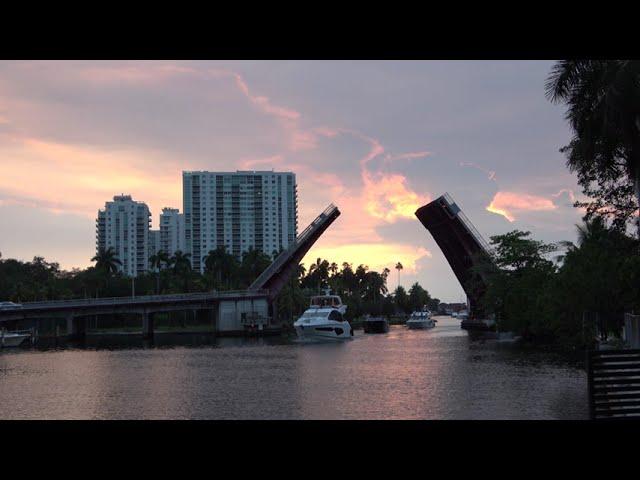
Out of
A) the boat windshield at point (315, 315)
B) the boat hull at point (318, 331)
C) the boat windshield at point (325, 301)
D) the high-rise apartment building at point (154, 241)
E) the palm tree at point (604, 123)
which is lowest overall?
the boat hull at point (318, 331)

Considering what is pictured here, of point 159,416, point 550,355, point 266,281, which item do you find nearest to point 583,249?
point 550,355

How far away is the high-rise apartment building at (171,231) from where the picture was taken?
6850 inches

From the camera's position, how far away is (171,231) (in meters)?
175

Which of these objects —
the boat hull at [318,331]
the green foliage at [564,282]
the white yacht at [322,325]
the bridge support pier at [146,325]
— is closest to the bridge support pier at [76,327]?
the bridge support pier at [146,325]

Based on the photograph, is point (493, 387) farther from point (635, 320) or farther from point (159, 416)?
point (159, 416)

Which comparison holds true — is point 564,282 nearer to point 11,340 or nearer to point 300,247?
point 300,247

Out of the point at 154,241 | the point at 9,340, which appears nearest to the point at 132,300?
the point at 9,340

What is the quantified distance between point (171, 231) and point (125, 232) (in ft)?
36.0

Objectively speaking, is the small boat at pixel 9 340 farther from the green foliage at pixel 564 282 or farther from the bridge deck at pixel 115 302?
the green foliage at pixel 564 282

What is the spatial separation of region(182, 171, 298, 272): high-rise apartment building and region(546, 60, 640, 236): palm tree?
148m

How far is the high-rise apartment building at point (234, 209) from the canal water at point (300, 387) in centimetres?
12895
